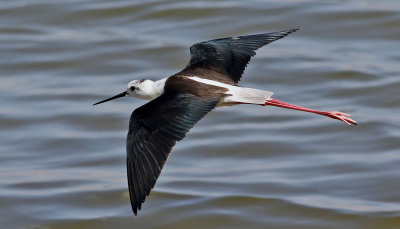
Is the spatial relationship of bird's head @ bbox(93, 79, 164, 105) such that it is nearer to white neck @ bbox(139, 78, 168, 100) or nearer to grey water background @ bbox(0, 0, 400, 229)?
white neck @ bbox(139, 78, 168, 100)

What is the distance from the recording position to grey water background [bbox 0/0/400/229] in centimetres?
771

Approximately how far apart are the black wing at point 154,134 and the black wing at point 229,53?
0.87m

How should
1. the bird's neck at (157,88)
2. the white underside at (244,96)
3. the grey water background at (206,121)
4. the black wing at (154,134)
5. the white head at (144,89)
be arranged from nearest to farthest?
the black wing at (154,134) → the white underside at (244,96) → the bird's neck at (157,88) → the white head at (144,89) → the grey water background at (206,121)

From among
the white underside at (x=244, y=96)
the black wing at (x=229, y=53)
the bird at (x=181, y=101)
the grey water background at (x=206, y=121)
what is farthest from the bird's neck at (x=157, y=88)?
the grey water background at (x=206, y=121)

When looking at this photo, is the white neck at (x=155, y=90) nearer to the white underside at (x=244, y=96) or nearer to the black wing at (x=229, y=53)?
the black wing at (x=229, y=53)

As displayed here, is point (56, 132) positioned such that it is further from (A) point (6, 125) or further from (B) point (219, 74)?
(B) point (219, 74)

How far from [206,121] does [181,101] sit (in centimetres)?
304

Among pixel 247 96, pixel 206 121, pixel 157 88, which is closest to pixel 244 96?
pixel 247 96

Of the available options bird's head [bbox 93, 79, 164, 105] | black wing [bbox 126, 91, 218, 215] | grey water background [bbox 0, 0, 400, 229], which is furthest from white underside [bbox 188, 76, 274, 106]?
grey water background [bbox 0, 0, 400, 229]

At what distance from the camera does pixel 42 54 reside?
36.2 ft

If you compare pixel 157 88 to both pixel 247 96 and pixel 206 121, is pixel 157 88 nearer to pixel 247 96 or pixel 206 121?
pixel 247 96

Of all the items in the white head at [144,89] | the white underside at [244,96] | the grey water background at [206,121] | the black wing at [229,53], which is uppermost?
the black wing at [229,53]

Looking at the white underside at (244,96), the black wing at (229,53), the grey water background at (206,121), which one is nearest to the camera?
the white underside at (244,96)

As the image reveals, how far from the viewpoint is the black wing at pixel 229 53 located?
24.0 ft
